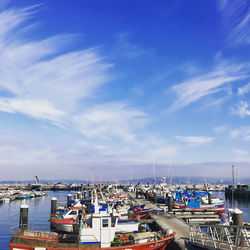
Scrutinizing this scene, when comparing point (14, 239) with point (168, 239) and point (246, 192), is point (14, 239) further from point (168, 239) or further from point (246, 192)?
point (246, 192)

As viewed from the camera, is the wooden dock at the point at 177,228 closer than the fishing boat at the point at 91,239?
No

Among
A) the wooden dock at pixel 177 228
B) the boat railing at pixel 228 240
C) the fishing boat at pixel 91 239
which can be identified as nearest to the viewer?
the boat railing at pixel 228 240

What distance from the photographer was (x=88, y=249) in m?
20.2

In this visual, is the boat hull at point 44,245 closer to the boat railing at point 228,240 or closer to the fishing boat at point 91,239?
the fishing boat at point 91,239

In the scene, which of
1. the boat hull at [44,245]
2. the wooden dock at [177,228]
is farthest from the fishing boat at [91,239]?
the wooden dock at [177,228]

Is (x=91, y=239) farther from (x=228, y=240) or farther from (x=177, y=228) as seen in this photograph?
(x=177, y=228)

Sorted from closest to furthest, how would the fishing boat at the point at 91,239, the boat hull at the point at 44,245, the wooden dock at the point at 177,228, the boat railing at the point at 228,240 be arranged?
1. the boat railing at the point at 228,240
2. the boat hull at the point at 44,245
3. the fishing boat at the point at 91,239
4. the wooden dock at the point at 177,228

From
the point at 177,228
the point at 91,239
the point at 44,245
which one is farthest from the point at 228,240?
the point at 44,245

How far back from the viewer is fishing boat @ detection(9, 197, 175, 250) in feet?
66.5

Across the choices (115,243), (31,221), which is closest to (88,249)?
(115,243)

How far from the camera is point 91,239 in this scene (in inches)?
835

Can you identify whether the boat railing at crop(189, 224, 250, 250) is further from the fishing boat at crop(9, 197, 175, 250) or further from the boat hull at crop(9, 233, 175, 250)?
the boat hull at crop(9, 233, 175, 250)

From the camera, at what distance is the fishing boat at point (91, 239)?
Result: 2028cm

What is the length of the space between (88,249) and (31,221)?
96.9ft
